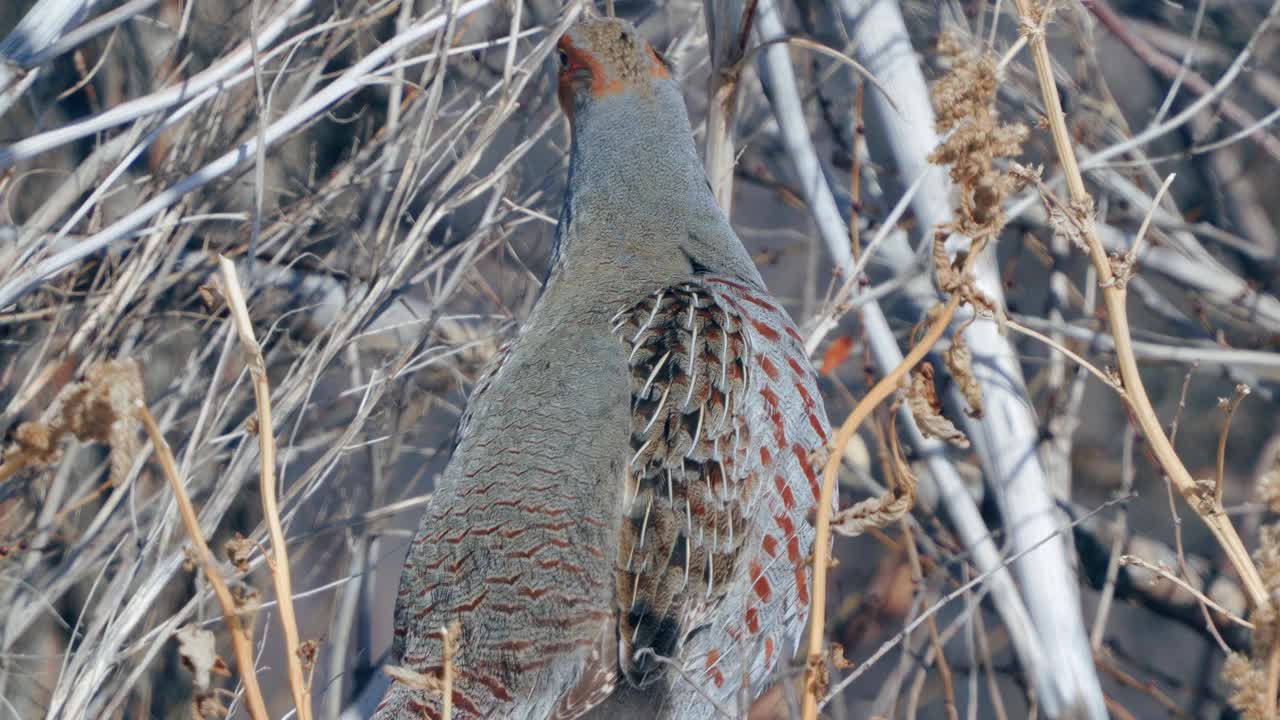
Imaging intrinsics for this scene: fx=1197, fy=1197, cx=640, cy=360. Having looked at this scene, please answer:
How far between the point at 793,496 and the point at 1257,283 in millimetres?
2416

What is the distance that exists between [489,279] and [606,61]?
6.16ft

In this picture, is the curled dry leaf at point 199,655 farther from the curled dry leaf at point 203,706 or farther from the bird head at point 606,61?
the bird head at point 606,61

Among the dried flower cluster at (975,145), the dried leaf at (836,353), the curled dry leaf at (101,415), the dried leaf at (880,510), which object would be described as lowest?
the dried leaf at (836,353)

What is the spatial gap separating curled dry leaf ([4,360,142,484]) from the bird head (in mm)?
2009

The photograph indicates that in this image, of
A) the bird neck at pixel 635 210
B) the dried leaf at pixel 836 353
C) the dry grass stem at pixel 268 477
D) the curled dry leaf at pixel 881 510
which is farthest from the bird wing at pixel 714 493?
the dried leaf at pixel 836 353

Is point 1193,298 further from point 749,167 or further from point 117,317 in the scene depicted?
point 117,317

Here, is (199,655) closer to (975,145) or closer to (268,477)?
(268,477)

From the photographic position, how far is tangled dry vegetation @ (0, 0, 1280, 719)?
8.63 feet

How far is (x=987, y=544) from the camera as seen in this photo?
125 inches

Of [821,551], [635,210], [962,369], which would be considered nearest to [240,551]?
[821,551]

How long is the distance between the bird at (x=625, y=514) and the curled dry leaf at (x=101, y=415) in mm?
988

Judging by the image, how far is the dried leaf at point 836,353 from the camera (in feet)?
13.7

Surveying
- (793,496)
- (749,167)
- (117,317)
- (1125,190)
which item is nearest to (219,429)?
(117,317)

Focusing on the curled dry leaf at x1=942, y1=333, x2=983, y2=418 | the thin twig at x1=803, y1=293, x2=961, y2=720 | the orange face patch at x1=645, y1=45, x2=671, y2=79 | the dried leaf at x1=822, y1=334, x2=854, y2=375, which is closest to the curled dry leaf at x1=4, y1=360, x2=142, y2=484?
the thin twig at x1=803, y1=293, x2=961, y2=720
